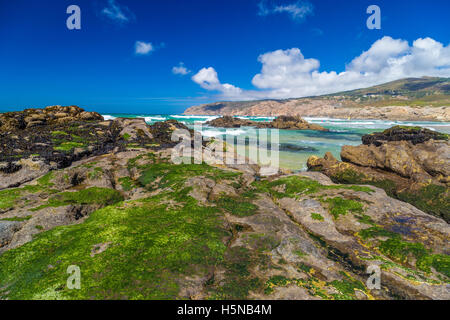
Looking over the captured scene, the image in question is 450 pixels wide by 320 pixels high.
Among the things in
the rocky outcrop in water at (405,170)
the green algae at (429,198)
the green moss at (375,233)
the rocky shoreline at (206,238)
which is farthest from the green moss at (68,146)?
the green algae at (429,198)

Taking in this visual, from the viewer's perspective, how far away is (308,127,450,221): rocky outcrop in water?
1380 cm

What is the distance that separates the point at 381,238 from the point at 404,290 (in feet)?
9.47

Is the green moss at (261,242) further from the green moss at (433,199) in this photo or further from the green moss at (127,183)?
the green moss at (433,199)

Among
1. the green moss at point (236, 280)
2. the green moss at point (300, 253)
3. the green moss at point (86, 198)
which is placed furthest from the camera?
the green moss at point (86, 198)

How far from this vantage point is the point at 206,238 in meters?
7.32

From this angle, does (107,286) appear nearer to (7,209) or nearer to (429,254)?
(7,209)

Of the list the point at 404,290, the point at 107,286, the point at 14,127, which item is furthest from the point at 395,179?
the point at 14,127

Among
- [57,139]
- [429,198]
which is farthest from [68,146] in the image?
[429,198]

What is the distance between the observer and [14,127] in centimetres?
2341

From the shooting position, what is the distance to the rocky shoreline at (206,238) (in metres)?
5.38

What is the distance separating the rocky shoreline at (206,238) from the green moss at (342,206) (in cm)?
5

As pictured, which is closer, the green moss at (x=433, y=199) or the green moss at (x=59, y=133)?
the green moss at (x=433, y=199)

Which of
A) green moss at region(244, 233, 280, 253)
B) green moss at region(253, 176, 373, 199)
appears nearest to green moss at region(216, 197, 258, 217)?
green moss at region(244, 233, 280, 253)

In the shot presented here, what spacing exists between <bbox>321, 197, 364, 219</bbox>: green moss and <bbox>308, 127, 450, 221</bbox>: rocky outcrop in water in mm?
7052
